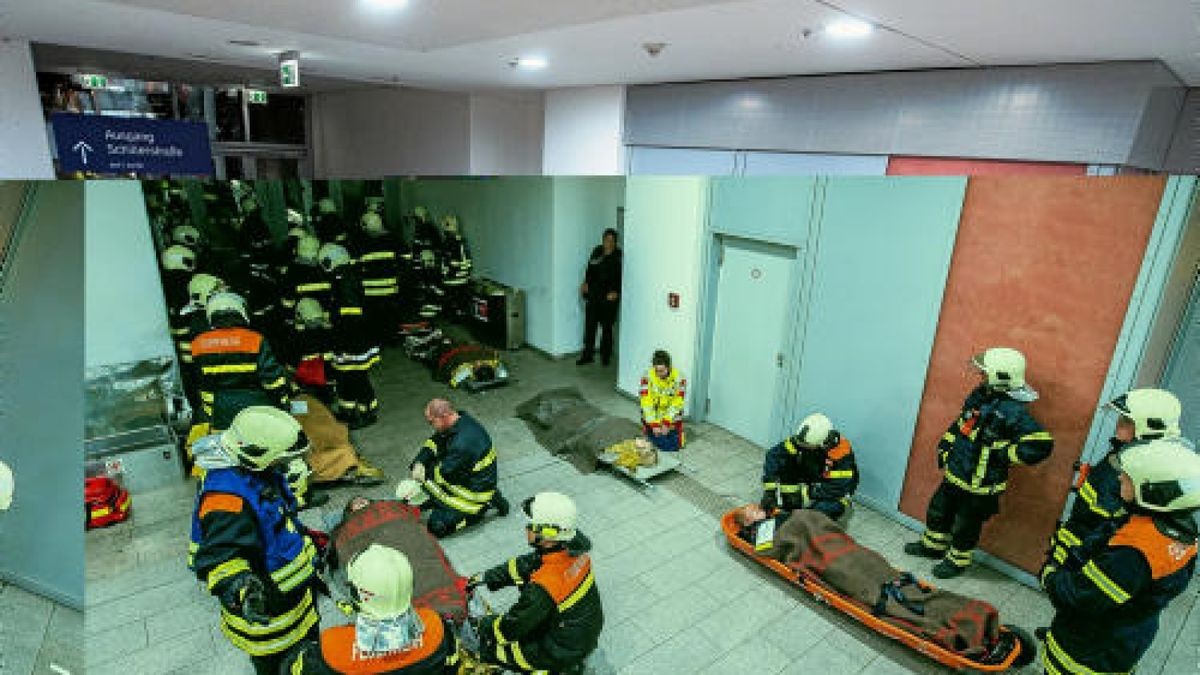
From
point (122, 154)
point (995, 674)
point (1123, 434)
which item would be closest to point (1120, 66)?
point (1123, 434)

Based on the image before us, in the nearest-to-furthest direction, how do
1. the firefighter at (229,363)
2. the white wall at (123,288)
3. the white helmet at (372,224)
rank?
the white wall at (123,288) → the firefighter at (229,363) → the white helmet at (372,224)

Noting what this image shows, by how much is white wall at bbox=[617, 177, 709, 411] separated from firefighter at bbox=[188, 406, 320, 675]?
165 inches

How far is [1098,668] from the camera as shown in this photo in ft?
8.52

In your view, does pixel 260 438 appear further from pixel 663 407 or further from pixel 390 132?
pixel 390 132

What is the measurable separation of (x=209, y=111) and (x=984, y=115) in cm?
1051

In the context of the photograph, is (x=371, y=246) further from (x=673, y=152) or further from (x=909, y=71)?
(x=909, y=71)

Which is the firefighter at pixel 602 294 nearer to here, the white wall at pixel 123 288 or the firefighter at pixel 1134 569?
the white wall at pixel 123 288

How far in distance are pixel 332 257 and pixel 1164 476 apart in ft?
19.7

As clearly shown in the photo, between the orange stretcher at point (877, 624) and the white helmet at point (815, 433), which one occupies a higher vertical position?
the white helmet at point (815, 433)

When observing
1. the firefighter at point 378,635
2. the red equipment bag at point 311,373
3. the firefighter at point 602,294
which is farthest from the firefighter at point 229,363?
the firefighter at point 602,294

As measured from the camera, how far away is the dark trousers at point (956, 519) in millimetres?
3760

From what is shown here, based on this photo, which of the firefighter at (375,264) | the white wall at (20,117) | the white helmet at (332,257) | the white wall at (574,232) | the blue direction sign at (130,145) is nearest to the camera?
the blue direction sign at (130,145)

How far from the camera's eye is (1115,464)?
2.79m

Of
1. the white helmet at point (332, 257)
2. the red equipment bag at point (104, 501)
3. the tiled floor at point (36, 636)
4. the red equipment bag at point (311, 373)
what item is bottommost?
the red equipment bag at point (104, 501)
